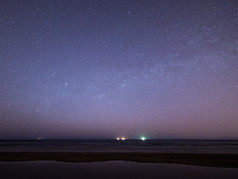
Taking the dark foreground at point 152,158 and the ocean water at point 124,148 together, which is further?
the ocean water at point 124,148

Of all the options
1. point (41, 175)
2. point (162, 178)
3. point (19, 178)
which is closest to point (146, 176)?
point (162, 178)

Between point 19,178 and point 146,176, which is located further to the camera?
point 146,176

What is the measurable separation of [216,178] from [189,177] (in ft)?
6.25

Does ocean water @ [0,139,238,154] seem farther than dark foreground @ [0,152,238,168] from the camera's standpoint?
Yes

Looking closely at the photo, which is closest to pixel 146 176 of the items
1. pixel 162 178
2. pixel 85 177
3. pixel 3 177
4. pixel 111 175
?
pixel 162 178

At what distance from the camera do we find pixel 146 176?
52.1 ft

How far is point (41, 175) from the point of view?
52.5 feet

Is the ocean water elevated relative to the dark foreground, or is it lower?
lower

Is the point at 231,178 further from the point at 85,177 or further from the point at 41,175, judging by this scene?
the point at 41,175

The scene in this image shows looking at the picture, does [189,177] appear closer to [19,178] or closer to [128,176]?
[128,176]

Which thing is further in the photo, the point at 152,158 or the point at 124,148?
the point at 124,148

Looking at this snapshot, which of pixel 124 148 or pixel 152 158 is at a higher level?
pixel 152 158

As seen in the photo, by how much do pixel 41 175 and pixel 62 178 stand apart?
206cm

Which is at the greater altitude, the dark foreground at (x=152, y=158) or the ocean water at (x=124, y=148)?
the dark foreground at (x=152, y=158)
